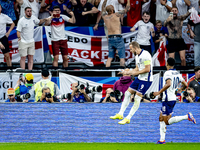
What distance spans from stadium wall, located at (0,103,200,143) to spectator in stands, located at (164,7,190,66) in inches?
107

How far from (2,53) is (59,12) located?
2.63m

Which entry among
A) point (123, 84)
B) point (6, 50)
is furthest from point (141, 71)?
point (6, 50)

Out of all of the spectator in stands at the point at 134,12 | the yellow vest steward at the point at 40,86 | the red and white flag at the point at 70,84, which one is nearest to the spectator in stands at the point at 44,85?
the yellow vest steward at the point at 40,86

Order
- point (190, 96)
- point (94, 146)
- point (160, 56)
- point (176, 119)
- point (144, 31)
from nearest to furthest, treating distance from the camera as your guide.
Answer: point (176, 119) → point (94, 146) → point (190, 96) → point (144, 31) → point (160, 56)

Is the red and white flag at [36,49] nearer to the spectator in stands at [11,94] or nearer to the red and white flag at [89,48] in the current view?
the red and white flag at [89,48]

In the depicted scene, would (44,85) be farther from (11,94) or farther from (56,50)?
(56,50)

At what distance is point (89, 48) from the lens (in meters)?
13.2

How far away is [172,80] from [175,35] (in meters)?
4.80

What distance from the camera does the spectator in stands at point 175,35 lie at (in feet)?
41.0

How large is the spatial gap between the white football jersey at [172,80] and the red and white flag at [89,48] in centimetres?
492

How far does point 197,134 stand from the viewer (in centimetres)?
988

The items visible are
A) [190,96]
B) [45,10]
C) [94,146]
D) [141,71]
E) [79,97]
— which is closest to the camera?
[141,71]

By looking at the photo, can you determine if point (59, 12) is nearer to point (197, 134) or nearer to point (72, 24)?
point (72, 24)

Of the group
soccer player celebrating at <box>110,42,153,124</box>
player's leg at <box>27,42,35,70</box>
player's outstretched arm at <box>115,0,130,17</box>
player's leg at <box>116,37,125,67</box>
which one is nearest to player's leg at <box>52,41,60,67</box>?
player's leg at <box>27,42,35,70</box>
